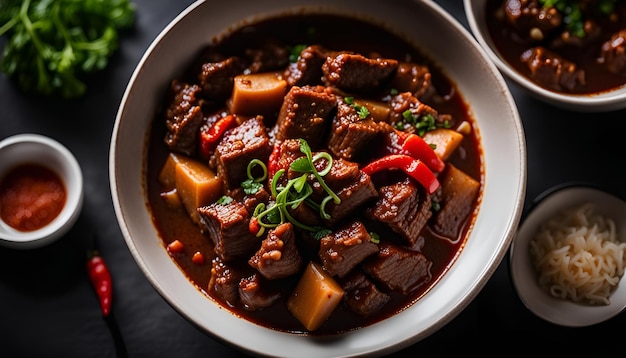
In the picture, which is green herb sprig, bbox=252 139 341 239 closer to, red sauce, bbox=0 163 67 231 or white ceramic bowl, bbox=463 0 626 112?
white ceramic bowl, bbox=463 0 626 112

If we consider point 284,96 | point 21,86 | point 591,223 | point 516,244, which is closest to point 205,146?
point 284,96

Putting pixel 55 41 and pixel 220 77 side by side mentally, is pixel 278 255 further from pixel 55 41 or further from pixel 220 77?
pixel 55 41

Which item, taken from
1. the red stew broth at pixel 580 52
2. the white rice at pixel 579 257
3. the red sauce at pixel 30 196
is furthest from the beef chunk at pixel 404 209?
the red sauce at pixel 30 196

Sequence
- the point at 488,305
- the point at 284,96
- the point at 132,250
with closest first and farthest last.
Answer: the point at 132,250 < the point at 284,96 < the point at 488,305

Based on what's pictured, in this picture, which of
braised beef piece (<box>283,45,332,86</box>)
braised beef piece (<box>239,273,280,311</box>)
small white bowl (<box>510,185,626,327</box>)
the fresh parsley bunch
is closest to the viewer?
braised beef piece (<box>239,273,280,311</box>)

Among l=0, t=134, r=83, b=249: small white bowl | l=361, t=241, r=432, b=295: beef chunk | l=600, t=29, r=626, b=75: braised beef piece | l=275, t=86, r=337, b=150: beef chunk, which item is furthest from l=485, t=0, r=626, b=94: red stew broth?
l=0, t=134, r=83, b=249: small white bowl

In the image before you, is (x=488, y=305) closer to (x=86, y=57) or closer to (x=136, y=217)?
(x=136, y=217)

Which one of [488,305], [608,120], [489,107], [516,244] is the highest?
[489,107]
